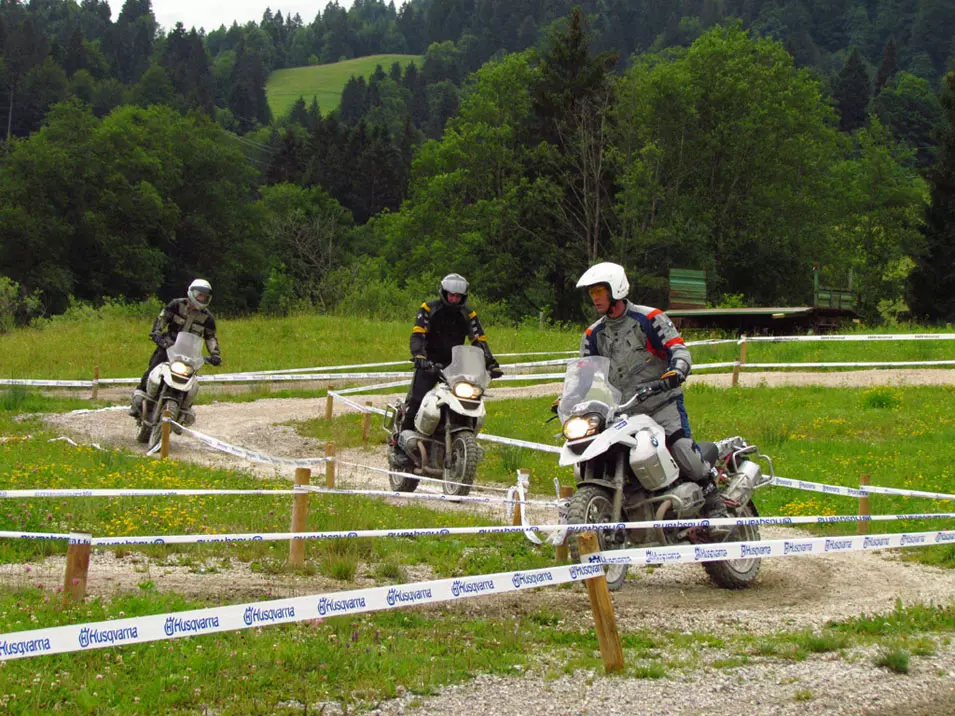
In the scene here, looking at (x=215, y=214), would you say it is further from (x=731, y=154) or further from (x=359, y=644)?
(x=359, y=644)

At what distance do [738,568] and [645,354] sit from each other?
1677mm

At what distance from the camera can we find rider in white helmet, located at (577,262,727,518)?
832 centimetres

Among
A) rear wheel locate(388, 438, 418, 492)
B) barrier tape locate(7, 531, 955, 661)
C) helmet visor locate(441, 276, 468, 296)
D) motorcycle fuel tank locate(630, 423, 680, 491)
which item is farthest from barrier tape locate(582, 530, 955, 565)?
rear wheel locate(388, 438, 418, 492)

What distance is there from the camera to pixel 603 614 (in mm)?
5875

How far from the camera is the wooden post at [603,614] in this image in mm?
5848

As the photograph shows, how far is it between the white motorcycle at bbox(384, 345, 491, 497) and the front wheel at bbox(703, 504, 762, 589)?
422 cm

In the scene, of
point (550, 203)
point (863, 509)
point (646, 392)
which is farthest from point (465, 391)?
point (550, 203)

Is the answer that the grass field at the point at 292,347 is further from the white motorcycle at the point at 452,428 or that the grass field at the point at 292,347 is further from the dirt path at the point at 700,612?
the dirt path at the point at 700,612

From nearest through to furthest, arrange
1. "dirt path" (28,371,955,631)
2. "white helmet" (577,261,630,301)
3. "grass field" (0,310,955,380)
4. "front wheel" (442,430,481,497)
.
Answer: "dirt path" (28,371,955,631) < "white helmet" (577,261,630,301) < "front wheel" (442,430,481,497) < "grass field" (0,310,955,380)

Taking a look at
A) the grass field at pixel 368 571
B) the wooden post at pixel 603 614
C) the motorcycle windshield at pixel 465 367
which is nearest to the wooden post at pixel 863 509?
the grass field at pixel 368 571

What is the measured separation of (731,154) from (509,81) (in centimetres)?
1378

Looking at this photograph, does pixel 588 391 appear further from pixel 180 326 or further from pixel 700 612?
pixel 180 326

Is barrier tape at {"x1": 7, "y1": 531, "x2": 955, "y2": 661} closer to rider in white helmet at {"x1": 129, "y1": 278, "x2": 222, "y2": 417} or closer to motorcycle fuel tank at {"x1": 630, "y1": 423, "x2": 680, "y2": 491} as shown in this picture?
motorcycle fuel tank at {"x1": 630, "y1": 423, "x2": 680, "y2": 491}

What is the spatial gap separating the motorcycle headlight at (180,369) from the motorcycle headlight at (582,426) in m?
9.23
